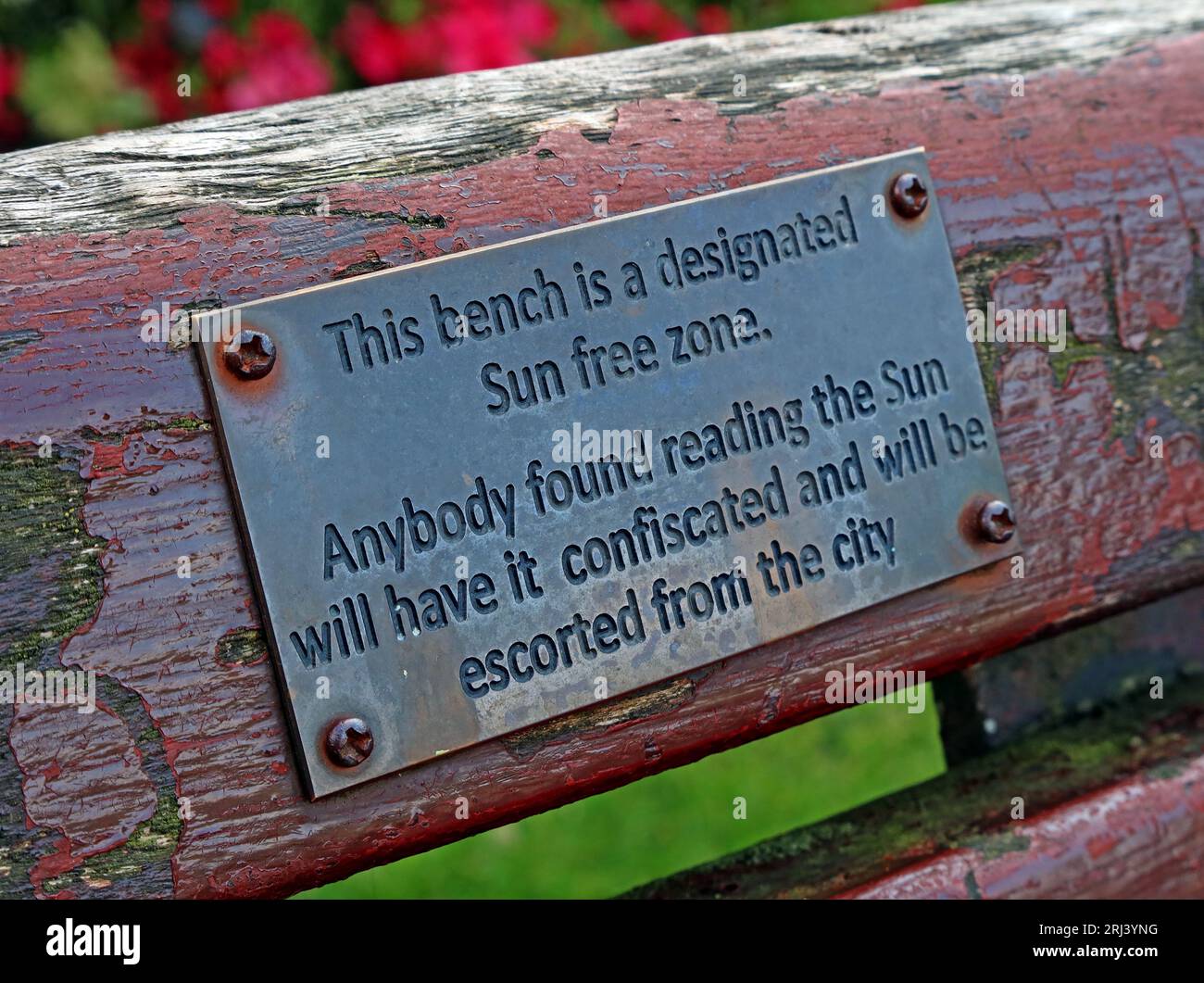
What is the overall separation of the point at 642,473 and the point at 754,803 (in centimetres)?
182

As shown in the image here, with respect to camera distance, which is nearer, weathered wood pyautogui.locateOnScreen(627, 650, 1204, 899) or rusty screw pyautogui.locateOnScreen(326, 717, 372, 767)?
rusty screw pyautogui.locateOnScreen(326, 717, 372, 767)

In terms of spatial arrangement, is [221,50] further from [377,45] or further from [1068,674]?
[1068,674]

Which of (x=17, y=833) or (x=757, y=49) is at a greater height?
(x=757, y=49)

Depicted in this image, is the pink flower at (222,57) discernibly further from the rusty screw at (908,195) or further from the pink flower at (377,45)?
the rusty screw at (908,195)

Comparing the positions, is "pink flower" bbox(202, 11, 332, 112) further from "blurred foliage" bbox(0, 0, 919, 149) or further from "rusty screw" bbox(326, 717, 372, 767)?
"rusty screw" bbox(326, 717, 372, 767)

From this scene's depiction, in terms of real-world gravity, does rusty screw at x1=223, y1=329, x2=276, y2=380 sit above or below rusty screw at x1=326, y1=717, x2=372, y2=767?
above

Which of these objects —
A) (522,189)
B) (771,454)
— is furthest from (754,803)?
(522,189)

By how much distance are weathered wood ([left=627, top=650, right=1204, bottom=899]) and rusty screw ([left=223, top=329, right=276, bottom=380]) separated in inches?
23.3

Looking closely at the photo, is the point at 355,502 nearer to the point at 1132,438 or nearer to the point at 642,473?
the point at 642,473

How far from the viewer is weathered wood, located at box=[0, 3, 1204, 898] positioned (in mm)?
837

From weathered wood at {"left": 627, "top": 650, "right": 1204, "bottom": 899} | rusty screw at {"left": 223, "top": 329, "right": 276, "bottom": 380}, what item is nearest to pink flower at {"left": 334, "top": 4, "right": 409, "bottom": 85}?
rusty screw at {"left": 223, "top": 329, "right": 276, "bottom": 380}

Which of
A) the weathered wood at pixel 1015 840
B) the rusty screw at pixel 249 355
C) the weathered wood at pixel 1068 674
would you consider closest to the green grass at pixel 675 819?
the weathered wood at pixel 1068 674

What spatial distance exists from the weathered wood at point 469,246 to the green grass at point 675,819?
140 centimetres

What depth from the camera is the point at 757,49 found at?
118 cm
